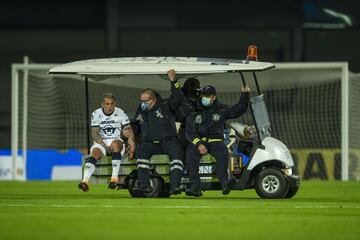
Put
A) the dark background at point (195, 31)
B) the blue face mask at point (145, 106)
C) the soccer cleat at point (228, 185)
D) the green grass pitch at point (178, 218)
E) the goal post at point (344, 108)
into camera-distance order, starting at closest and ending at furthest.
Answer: the green grass pitch at point (178, 218) → the soccer cleat at point (228, 185) → the blue face mask at point (145, 106) → the goal post at point (344, 108) → the dark background at point (195, 31)

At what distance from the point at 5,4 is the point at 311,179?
14.2m

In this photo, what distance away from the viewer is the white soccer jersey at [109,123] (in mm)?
15797

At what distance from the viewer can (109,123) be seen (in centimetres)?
1583

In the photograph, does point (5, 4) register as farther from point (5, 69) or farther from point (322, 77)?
point (322, 77)

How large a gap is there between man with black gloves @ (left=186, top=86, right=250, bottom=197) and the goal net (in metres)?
7.57

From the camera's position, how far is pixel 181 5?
120 feet

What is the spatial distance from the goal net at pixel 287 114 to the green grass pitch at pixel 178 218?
Result: 27.3 ft

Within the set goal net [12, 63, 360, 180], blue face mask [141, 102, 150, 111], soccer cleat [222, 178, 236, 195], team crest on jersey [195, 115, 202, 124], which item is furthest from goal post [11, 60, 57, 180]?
soccer cleat [222, 178, 236, 195]

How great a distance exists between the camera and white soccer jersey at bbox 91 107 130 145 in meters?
15.8

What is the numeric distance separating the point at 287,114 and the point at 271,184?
1285 cm

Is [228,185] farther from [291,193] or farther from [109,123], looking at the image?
[109,123]

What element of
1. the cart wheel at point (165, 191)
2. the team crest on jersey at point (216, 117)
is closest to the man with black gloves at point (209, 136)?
the team crest on jersey at point (216, 117)

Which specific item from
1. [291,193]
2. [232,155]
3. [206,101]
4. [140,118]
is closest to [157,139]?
[140,118]

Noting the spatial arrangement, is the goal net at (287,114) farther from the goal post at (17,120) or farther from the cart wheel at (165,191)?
the cart wheel at (165,191)
